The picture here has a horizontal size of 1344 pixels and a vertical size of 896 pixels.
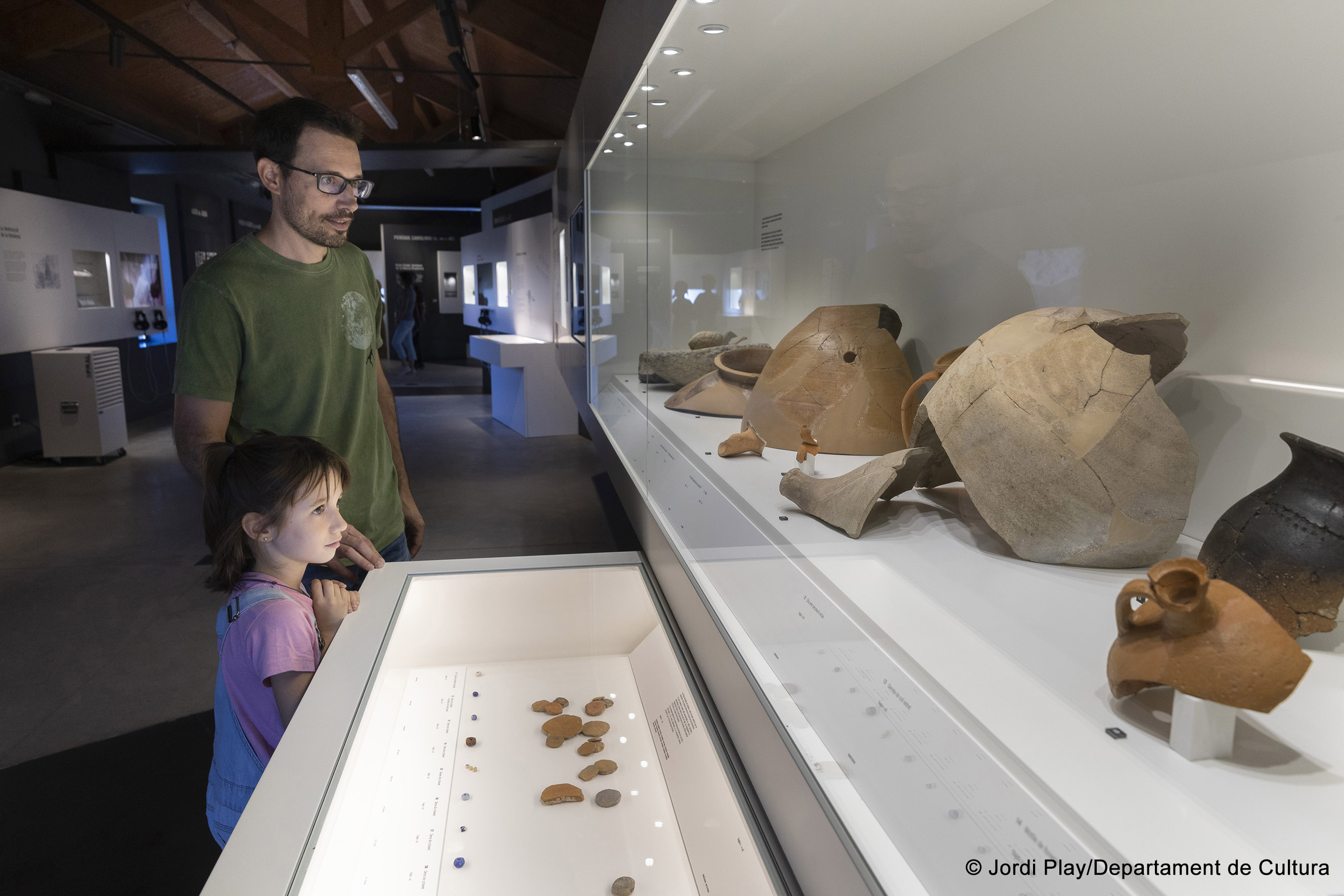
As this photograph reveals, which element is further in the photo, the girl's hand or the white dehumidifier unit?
the white dehumidifier unit

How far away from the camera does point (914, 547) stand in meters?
1.26

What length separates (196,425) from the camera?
4.85 feet

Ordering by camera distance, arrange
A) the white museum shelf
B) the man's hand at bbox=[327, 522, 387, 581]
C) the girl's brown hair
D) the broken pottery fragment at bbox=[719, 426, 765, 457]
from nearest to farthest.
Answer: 1. the white museum shelf
2. the girl's brown hair
3. the man's hand at bbox=[327, 522, 387, 581]
4. the broken pottery fragment at bbox=[719, 426, 765, 457]

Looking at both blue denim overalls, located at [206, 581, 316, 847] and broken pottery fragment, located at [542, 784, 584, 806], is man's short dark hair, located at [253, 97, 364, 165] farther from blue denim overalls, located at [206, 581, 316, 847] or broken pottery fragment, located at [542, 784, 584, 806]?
broken pottery fragment, located at [542, 784, 584, 806]

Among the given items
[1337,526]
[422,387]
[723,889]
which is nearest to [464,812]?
[723,889]

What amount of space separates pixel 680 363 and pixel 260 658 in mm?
1578

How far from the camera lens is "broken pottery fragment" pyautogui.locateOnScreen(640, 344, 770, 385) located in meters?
2.37

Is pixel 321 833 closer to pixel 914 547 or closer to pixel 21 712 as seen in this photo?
pixel 914 547

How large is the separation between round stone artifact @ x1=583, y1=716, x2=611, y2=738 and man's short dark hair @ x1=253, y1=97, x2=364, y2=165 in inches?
48.5

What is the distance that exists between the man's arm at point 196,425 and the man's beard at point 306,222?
377 mm

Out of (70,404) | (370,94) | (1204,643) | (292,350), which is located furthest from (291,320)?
(370,94)

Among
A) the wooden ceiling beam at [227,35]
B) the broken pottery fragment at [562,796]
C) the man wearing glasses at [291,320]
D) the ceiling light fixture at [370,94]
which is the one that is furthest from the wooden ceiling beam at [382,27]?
the broken pottery fragment at [562,796]

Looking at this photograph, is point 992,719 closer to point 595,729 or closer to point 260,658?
point 595,729

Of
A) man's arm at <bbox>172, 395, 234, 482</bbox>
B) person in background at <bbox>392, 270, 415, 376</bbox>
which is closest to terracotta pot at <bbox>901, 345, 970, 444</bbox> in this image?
man's arm at <bbox>172, 395, 234, 482</bbox>
